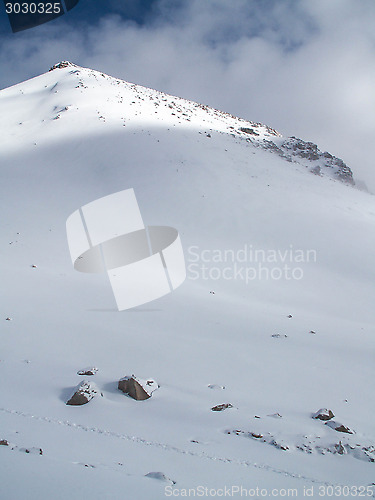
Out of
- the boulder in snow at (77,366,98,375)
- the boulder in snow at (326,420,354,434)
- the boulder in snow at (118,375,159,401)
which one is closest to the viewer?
the boulder in snow at (326,420,354,434)

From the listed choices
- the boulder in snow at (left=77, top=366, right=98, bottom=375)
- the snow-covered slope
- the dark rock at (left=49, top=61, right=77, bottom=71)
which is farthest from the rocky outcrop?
the dark rock at (left=49, top=61, right=77, bottom=71)

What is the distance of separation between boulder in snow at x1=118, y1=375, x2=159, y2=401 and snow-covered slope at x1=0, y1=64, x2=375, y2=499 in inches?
4.0

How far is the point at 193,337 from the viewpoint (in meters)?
7.10

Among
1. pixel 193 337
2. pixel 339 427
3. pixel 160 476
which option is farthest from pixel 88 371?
pixel 339 427

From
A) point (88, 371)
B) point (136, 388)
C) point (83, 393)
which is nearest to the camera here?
point (83, 393)

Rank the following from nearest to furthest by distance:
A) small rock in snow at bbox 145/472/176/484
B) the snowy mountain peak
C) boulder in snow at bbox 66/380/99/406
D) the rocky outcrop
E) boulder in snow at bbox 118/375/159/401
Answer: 1. small rock in snow at bbox 145/472/176/484
2. boulder in snow at bbox 66/380/99/406
3. boulder in snow at bbox 118/375/159/401
4. the snowy mountain peak
5. the rocky outcrop

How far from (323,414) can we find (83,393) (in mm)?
3294

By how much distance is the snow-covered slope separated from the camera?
11.9ft

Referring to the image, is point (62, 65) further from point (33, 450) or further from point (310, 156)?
point (33, 450)

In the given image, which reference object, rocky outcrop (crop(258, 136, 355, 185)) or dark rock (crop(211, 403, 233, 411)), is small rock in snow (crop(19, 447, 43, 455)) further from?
rocky outcrop (crop(258, 136, 355, 185))

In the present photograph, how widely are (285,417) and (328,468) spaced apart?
3.12ft

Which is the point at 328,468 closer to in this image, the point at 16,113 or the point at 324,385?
the point at 324,385

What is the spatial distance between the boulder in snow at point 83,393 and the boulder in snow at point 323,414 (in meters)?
3.08

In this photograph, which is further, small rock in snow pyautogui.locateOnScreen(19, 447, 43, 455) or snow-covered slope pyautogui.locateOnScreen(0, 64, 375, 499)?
snow-covered slope pyautogui.locateOnScreen(0, 64, 375, 499)
